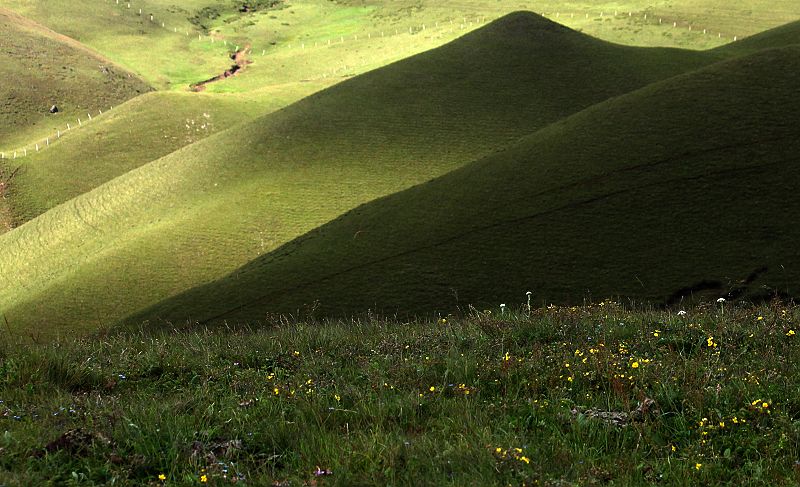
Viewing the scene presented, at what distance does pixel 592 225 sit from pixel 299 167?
81.5 ft

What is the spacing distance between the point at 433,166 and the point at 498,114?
939 centimetres

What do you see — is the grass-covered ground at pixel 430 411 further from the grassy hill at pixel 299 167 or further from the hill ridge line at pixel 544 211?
the grassy hill at pixel 299 167

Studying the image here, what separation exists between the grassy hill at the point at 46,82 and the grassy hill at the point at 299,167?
42.8m

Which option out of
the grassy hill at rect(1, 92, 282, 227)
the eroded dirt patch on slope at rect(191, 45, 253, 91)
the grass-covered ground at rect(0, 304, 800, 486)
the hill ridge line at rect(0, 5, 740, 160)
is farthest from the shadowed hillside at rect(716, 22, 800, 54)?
the eroded dirt patch on slope at rect(191, 45, 253, 91)

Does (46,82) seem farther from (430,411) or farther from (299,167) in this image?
(430,411)

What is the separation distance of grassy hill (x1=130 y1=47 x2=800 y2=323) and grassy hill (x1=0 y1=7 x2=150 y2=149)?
67493 millimetres

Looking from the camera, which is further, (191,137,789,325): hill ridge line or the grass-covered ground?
(191,137,789,325): hill ridge line

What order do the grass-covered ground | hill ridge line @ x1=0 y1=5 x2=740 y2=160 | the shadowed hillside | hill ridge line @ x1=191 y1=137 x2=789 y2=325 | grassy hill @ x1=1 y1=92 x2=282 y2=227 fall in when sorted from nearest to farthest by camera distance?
the grass-covered ground, hill ridge line @ x1=191 y1=137 x2=789 y2=325, the shadowed hillside, grassy hill @ x1=1 y1=92 x2=282 y2=227, hill ridge line @ x1=0 y1=5 x2=740 y2=160

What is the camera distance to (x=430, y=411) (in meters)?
6.41

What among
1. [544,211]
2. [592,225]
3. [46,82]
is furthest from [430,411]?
[46,82]

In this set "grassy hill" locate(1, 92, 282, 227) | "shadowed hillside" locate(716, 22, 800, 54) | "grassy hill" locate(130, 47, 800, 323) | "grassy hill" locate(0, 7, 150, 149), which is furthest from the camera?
"grassy hill" locate(0, 7, 150, 149)

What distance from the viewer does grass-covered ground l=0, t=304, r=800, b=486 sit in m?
5.20

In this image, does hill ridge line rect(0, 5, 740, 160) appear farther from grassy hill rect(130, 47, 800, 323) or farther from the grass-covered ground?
the grass-covered ground

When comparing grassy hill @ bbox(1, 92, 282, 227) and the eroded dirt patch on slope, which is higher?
the eroded dirt patch on slope
